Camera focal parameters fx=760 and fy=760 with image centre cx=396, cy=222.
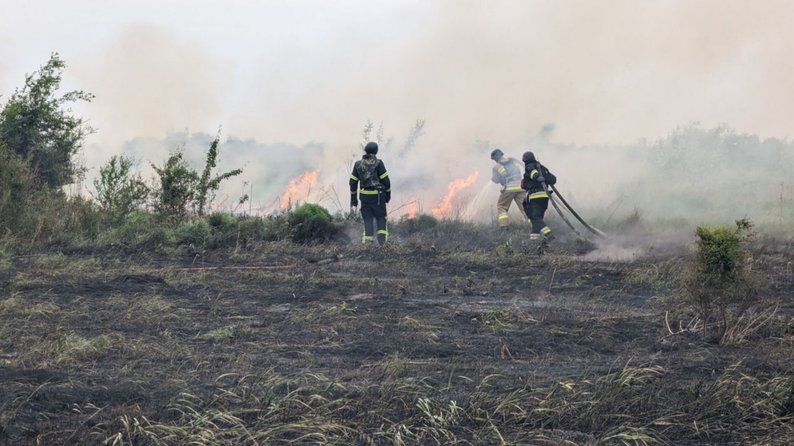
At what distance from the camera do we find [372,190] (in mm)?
13641

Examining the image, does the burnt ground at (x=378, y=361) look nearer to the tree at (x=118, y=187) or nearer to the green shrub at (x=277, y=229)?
the green shrub at (x=277, y=229)

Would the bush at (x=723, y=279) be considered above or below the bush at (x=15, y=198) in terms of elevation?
below

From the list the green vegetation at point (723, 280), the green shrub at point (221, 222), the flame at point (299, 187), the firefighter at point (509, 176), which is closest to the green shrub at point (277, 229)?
the green shrub at point (221, 222)

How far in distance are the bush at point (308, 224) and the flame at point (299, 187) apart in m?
8.70

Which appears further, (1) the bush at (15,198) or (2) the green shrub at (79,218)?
(2) the green shrub at (79,218)

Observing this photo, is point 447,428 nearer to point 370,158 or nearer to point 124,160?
point 370,158

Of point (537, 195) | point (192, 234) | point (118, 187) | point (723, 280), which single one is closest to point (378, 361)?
point (723, 280)

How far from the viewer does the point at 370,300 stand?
786 centimetres

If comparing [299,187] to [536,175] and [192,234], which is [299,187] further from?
[536,175]

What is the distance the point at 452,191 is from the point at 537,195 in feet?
27.7

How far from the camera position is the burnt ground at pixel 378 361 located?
3873mm

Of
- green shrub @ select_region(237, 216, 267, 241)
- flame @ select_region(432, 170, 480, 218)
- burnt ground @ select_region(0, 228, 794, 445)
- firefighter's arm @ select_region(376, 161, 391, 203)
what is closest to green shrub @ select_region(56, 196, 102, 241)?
green shrub @ select_region(237, 216, 267, 241)

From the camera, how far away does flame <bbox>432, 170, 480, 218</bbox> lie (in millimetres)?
21203

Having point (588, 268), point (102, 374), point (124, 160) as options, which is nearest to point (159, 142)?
point (124, 160)
